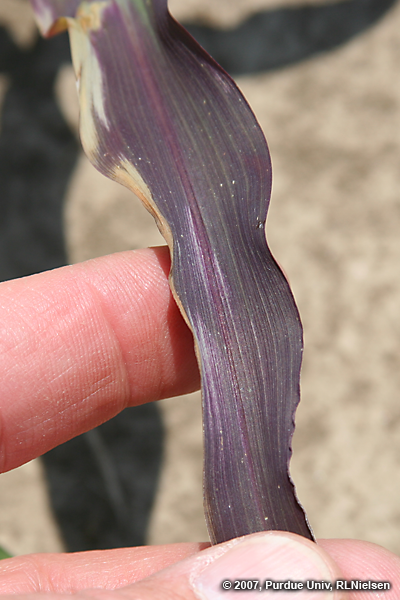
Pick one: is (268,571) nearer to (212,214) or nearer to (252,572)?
(252,572)

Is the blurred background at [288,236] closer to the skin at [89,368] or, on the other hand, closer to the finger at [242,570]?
the skin at [89,368]

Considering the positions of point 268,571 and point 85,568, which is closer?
point 268,571

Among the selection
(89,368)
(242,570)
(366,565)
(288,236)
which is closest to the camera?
(242,570)

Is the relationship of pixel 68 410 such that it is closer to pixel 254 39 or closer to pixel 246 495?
pixel 246 495

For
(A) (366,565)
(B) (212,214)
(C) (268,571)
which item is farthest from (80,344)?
(A) (366,565)

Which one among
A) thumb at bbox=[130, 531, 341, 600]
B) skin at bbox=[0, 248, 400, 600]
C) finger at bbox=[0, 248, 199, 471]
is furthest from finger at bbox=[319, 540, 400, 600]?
finger at bbox=[0, 248, 199, 471]

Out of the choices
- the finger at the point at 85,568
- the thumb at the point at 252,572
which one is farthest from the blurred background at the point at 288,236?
the thumb at the point at 252,572
